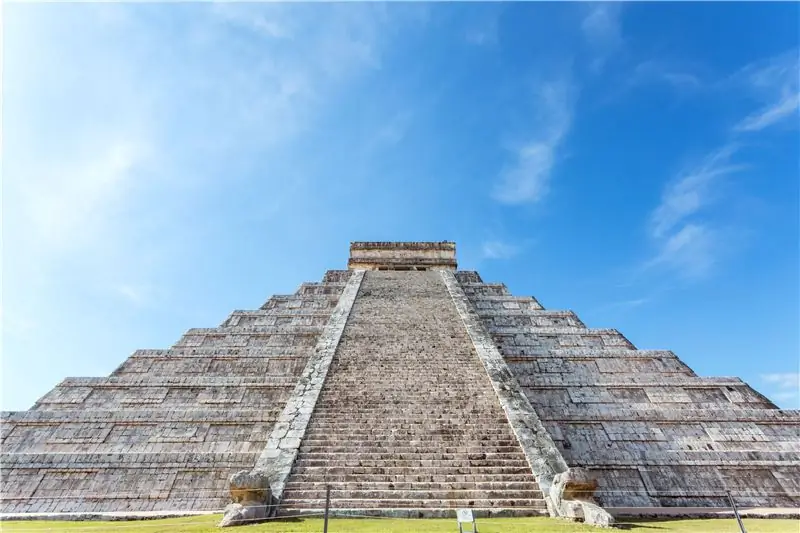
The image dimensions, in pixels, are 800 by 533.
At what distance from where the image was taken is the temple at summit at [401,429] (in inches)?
249

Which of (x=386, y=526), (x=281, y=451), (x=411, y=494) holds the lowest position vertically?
(x=386, y=526)

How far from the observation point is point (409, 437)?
23.9 feet

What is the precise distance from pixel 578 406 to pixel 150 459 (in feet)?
26.0

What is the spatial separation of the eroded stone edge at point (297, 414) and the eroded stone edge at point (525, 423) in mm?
3378

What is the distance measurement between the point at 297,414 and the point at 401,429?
184cm

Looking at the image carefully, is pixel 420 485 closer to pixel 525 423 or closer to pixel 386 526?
pixel 386 526

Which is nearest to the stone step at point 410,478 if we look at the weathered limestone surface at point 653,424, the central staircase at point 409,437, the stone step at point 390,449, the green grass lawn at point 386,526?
the central staircase at point 409,437

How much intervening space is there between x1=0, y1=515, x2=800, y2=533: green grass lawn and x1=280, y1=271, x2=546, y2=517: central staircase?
36 cm

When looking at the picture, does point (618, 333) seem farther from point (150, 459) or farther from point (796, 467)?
point (150, 459)

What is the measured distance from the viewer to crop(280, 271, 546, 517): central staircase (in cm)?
592

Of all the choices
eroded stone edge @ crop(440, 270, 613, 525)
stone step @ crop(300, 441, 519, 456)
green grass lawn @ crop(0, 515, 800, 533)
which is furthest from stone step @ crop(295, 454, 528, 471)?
green grass lawn @ crop(0, 515, 800, 533)

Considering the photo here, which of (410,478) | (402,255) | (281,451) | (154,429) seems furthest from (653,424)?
(402,255)

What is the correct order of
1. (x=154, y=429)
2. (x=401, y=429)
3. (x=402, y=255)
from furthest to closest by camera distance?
(x=402, y=255)
(x=154, y=429)
(x=401, y=429)

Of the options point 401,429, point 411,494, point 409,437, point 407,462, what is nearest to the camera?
point 411,494
